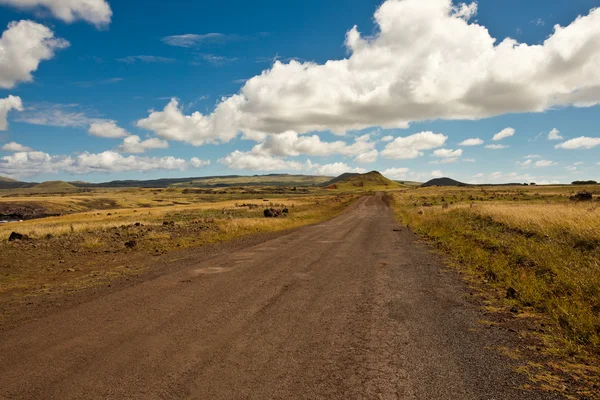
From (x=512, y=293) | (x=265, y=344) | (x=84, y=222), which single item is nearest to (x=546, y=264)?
(x=512, y=293)

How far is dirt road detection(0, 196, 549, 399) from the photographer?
4672 millimetres

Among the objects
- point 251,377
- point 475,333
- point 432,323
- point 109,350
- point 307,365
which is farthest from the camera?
point 432,323

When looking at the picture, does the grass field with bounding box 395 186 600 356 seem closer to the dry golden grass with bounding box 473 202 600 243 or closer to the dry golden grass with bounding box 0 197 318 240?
the dry golden grass with bounding box 473 202 600 243

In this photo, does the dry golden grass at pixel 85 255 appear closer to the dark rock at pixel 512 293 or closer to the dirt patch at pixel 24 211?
the dark rock at pixel 512 293

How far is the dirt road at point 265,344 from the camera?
467cm

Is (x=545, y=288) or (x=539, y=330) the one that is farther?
(x=545, y=288)

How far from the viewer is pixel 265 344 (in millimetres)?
5980

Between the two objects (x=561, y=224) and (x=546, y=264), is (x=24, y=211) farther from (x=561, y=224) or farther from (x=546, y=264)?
(x=546, y=264)

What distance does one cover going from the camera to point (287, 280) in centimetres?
1038

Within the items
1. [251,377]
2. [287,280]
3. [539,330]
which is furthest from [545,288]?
[251,377]

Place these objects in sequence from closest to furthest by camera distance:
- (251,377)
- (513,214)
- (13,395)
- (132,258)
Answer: (13,395), (251,377), (132,258), (513,214)

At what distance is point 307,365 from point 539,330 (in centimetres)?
474

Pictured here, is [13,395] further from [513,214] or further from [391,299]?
[513,214]

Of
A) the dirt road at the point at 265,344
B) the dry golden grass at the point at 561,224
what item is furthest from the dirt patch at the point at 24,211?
the dry golden grass at the point at 561,224
